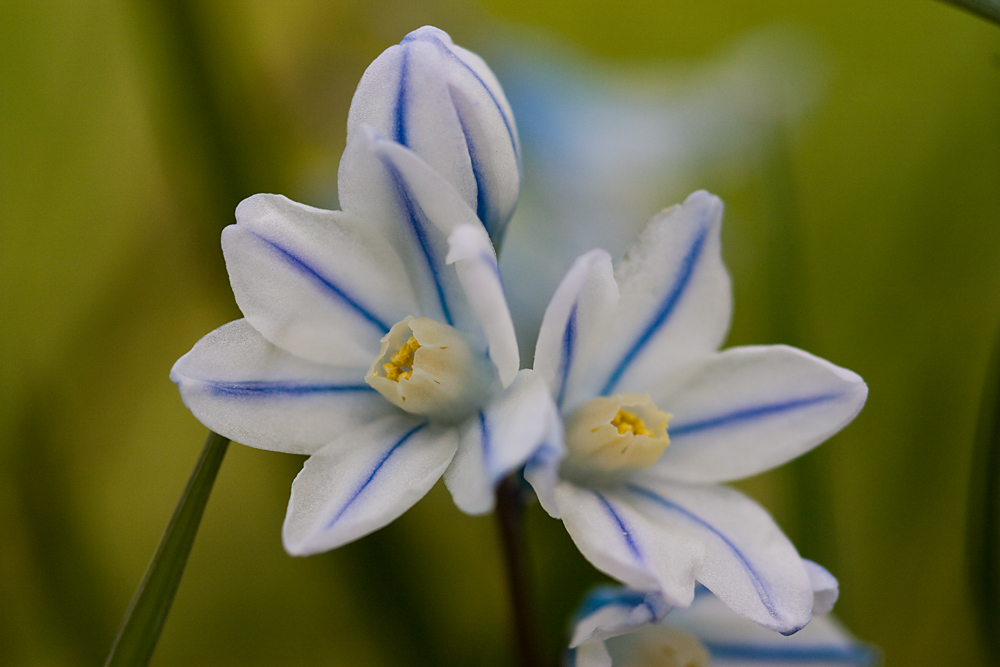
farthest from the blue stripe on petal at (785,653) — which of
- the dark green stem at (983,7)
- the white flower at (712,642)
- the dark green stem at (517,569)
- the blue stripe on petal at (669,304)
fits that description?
the dark green stem at (983,7)

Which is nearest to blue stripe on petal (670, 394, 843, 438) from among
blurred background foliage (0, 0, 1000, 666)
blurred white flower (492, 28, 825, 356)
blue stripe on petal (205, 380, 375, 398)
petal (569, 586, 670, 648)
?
petal (569, 586, 670, 648)

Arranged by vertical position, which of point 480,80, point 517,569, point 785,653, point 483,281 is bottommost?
point 785,653

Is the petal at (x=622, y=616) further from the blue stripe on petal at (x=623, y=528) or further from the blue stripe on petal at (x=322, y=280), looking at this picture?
the blue stripe on petal at (x=322, y=280)

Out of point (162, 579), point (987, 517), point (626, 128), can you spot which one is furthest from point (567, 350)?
point (626, 128)

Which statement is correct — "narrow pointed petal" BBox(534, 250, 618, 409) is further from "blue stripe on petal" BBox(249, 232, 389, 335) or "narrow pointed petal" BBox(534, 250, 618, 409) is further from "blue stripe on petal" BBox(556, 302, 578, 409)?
"blue stripe on petal" BBox(249, 232, 389, 335)

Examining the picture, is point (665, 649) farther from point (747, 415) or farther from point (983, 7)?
point (983, 7)

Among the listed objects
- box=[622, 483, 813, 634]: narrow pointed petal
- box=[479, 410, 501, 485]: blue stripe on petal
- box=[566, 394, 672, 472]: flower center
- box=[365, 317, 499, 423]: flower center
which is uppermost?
box=[365, 317, 499, 423]: flower center
